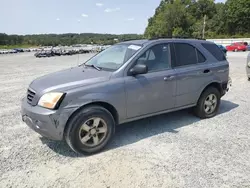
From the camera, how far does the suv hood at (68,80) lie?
3.25 m

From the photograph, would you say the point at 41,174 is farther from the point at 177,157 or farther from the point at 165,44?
the point at 165,44

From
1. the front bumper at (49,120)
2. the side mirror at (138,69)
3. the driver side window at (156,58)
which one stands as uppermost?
the driver side window at (156,58)

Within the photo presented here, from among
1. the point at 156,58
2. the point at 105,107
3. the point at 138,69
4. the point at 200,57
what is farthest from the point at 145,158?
the point at 200,57

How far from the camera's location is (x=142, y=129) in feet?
14.0

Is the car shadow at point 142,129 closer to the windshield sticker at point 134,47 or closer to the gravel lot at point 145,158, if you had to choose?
the gravel lot at point 145,158

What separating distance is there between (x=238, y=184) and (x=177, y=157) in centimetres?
85

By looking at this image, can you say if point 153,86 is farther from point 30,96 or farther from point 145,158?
point 30,96

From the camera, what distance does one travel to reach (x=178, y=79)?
13.8 ft

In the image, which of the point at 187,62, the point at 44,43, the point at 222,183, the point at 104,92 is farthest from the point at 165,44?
the point at 44,43

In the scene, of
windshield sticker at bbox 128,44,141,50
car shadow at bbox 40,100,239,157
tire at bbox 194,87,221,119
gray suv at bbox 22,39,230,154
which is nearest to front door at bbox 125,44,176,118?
gray suv at bbox 22,39,230,154

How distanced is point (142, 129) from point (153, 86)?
3.02 ft

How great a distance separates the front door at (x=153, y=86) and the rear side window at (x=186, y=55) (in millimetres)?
227

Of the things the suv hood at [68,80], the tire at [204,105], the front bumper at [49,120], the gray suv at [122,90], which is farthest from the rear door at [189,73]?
the front bumper at [49,120]

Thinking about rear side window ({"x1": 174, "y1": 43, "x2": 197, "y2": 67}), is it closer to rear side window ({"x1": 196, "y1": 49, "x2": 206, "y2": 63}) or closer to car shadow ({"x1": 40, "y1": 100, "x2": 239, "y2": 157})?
rear side window ({"x1": 196, "y1": 49, "x2": 206, "y2": 63})
